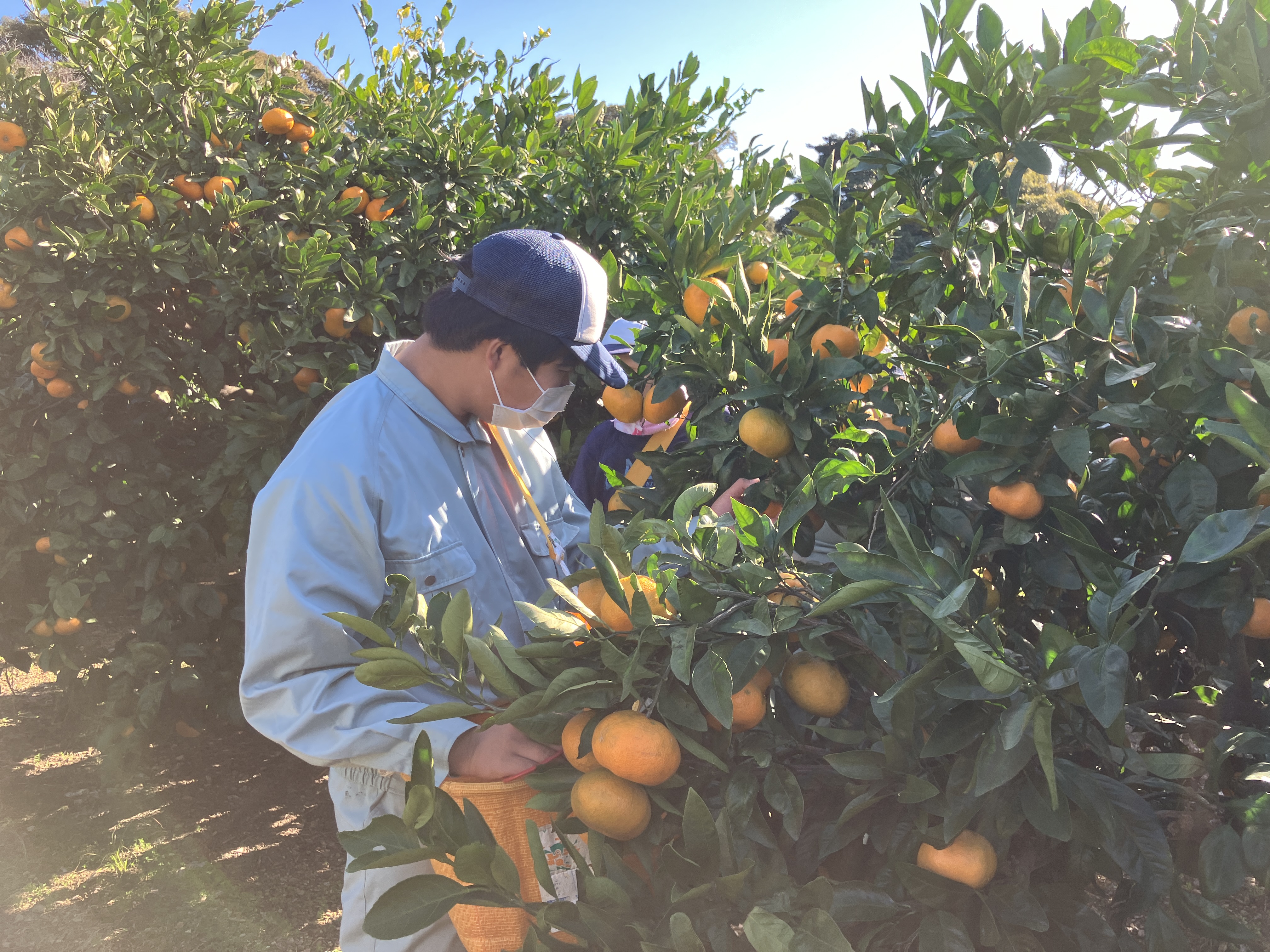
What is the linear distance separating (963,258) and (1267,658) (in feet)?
2.27

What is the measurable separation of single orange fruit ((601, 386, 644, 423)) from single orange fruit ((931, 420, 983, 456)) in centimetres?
89

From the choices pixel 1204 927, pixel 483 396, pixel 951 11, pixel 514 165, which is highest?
pixel 514 165

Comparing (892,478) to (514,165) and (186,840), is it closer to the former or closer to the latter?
(514,165)

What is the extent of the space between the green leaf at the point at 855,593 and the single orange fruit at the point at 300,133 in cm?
331

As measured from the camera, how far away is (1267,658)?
3.58 ft

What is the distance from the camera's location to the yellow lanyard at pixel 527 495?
1728mm

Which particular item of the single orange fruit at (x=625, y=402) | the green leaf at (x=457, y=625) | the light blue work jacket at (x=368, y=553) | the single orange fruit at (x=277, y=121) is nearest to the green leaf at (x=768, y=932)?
the green leaf at (x=457, y=625)

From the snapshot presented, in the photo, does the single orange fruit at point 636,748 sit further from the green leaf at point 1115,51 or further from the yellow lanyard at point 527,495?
the green leaf at point 1115,51

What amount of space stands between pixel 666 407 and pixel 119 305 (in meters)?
2.31

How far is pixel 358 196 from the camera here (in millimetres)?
3273

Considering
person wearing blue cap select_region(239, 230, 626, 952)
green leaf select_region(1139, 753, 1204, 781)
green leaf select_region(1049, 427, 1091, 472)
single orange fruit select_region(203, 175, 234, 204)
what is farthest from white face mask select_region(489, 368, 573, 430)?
single orange fruit select_region(203, 175, 234, 204)

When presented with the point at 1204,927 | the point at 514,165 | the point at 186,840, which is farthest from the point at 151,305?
the point at 1204,927

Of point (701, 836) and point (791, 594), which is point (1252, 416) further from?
point (701, 836)

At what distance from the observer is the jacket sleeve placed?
127 centimetres
